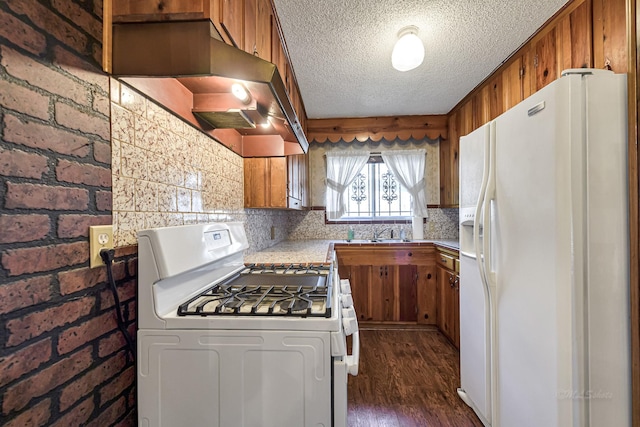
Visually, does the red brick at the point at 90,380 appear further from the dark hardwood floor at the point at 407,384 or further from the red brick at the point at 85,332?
the dark hardwood floor at the point at 407,384

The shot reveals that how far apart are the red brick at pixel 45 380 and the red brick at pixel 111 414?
18cm

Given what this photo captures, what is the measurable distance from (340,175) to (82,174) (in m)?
2.79

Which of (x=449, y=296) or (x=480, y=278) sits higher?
(x=480, y=278)

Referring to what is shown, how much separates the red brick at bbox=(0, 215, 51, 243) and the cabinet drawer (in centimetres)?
255

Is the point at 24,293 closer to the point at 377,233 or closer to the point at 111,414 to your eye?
the point at 111,414

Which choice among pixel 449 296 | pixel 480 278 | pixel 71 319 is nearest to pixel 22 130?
pixel 71 319

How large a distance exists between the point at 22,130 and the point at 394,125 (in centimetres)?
309

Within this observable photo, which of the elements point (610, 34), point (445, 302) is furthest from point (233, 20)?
point (445, 302)

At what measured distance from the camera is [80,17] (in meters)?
0.73

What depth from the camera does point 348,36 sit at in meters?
1.70

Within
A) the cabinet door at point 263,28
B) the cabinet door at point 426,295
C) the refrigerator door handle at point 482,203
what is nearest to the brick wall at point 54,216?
the cabinet door at point 263,28

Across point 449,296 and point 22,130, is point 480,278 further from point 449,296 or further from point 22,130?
point 22,130

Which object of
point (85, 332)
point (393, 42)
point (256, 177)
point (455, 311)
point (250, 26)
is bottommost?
point (455, 311)

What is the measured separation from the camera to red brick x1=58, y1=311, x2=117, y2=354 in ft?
2.29
